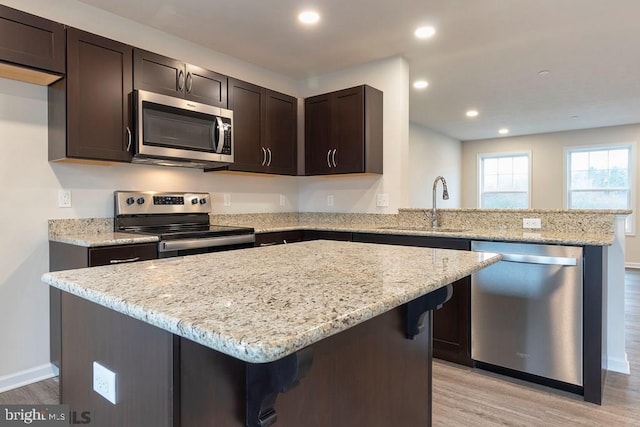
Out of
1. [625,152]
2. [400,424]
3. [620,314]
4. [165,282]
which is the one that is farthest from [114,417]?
[625,152]

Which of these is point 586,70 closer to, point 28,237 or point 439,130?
point 439,130

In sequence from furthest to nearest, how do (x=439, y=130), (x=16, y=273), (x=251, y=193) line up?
(x=439, y=130)
(x=251, y=193)
(x=16, y=273)

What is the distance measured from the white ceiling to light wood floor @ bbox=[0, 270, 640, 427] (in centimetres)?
250

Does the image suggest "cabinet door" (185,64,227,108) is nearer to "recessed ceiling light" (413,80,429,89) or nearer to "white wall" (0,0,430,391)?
"white wall" (0,0,430,391)

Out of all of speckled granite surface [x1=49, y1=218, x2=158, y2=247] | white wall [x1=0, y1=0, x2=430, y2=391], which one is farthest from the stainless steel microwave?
speckled granite surface [x1=49, y1=218, x2=158, y2=247]

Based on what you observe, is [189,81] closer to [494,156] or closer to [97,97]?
[97,97]

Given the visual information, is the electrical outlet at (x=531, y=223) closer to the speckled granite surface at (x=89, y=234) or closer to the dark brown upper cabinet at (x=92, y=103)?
the speckled granite surface at (x=89, y=234)

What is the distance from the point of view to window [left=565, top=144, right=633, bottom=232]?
6.61 metres

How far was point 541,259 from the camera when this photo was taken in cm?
235

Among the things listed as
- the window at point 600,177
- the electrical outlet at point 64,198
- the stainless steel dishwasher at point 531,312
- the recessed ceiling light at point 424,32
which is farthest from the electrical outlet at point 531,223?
the window at point 600,177

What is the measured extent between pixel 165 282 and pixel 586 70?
4624 mm

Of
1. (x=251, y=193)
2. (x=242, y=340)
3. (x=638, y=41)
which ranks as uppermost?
(x=638, y=41)

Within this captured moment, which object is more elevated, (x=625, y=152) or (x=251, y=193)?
(x=625, y=152)

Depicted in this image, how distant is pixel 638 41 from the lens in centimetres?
331
